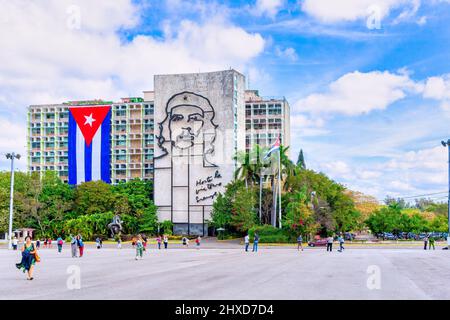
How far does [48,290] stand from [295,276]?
376 inches

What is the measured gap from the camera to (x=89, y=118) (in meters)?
106

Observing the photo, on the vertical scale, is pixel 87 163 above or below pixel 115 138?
below

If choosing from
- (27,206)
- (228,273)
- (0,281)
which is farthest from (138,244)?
(27,206)

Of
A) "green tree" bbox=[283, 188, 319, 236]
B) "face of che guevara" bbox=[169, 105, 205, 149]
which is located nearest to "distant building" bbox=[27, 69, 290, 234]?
"face of che guevara" bbox=[169, 105, 205, 149]

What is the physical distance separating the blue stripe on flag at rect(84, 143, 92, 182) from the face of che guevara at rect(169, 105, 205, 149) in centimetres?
1504

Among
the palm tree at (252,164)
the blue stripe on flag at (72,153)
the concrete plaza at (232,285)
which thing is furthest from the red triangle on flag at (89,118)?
the concrete plaza at (232,285)

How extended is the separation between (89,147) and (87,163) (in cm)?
289

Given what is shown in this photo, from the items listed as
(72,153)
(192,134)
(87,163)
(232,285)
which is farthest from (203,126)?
(232,285)

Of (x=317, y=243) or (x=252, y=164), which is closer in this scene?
(x=317, y=243)

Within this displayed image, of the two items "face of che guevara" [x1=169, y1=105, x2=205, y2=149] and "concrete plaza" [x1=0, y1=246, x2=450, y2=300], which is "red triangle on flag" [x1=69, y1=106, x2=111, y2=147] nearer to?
"face of che guevara" [x1=169, y1=105, x2=205, y2=149]

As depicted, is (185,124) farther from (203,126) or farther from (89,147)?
(89,147)

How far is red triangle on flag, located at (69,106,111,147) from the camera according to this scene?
4114 inches

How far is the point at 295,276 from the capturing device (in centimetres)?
2278

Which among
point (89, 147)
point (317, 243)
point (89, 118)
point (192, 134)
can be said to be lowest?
point (317, 243)
